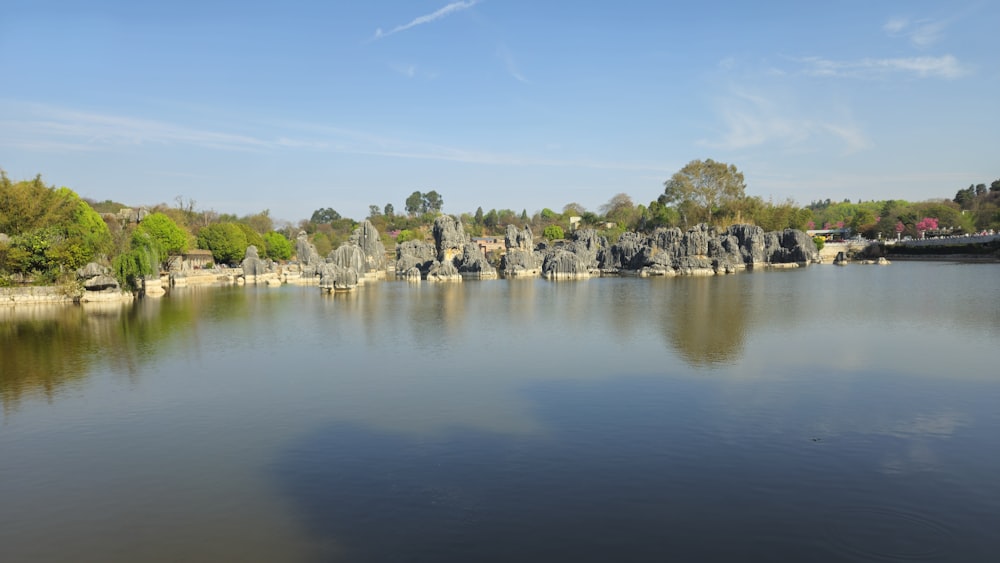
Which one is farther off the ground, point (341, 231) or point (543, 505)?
point (341, 231)

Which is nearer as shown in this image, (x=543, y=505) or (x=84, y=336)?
(x=543, y=505)

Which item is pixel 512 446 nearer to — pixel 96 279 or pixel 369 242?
pixel 96 279

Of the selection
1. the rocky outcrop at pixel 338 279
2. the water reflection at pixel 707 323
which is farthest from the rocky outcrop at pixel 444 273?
the water reflection at pixel 707 323

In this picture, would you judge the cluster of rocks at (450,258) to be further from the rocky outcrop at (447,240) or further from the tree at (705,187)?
the tree at (705,187)

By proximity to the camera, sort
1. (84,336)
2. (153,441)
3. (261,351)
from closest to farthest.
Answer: (153,441) → (261,351) → (84,336)

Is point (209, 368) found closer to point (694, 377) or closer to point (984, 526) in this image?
point (694, 377)

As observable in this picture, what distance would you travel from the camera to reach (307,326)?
28688 millimetres

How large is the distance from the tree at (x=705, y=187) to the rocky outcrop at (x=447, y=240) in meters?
34.4

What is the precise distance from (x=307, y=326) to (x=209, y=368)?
9.55m

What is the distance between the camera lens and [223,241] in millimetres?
74750

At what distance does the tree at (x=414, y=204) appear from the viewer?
14425 cm

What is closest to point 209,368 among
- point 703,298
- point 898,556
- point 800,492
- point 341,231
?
point 800,492

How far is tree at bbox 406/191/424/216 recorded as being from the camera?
5679 inches

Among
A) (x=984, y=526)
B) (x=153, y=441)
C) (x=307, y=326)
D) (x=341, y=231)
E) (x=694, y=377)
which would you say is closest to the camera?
(x=984, y=526)
